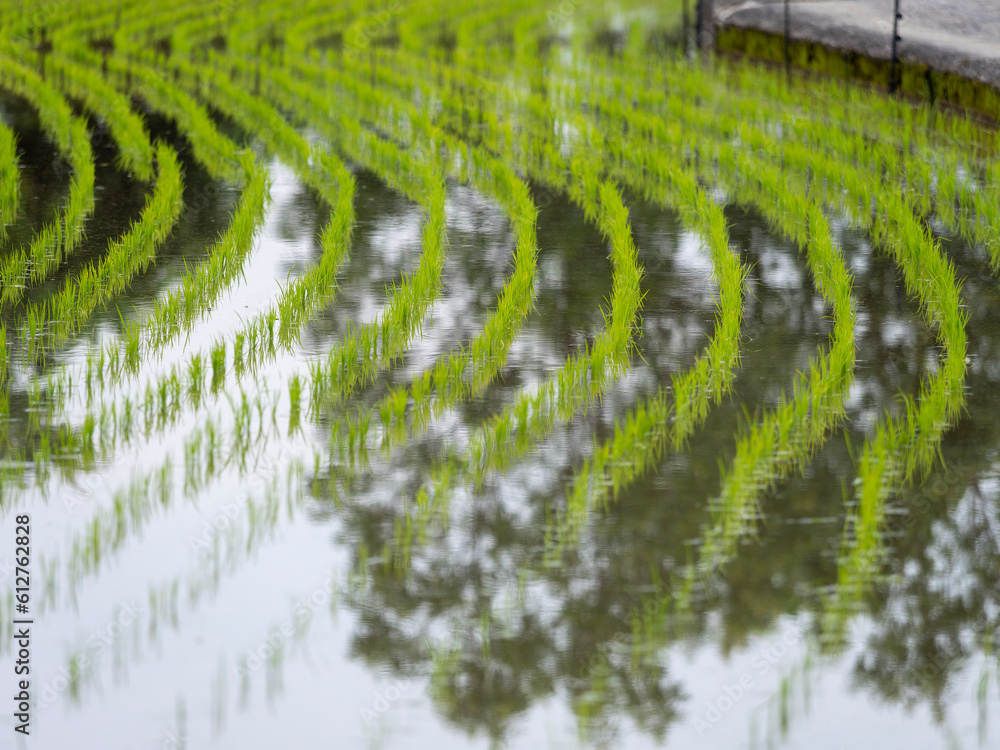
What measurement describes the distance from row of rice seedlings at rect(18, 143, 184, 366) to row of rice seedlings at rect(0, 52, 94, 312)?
0.18 m

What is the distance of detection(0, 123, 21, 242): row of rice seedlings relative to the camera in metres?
5.22

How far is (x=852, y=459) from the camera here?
3.11 metres

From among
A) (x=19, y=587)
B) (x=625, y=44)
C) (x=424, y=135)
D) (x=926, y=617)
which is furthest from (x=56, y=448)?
(x=625, y=44)

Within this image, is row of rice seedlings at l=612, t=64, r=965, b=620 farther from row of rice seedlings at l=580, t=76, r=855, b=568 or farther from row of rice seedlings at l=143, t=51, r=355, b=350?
row of rice seedlings at l=143, t=51, r=355, b=350

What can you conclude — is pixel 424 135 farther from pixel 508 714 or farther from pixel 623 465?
pixel 508 714

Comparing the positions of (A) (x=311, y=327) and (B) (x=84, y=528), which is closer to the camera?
(B) (x=84, y=528)

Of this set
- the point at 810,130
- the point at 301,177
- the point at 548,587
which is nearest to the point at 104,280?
the point at 301,177

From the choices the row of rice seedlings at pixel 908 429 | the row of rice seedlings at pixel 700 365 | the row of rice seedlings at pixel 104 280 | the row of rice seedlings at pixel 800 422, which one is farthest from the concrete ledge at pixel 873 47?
the row of rice seedlings at pixel 104 280

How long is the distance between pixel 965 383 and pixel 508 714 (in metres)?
2.09

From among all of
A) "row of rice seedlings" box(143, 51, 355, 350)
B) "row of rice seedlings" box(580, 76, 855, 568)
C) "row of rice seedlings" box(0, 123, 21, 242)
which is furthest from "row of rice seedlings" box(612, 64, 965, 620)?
"row of rice seedlings" box(0, 123, 21, 242)

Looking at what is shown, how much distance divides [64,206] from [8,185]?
0.93 feet

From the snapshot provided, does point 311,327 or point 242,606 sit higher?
point 311,327

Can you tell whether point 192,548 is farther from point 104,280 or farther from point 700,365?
point 104,280

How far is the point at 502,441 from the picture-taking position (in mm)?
3199
